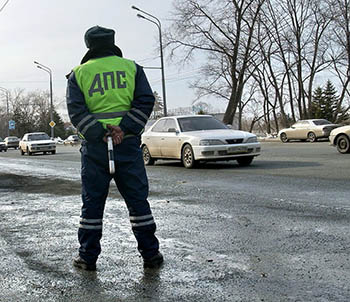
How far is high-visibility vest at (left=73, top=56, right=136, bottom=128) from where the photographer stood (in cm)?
388

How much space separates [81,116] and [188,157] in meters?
9.63

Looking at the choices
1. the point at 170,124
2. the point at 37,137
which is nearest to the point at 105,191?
the point at 170,124

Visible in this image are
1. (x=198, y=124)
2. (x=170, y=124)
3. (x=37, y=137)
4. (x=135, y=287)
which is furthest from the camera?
(x=37, y=137)

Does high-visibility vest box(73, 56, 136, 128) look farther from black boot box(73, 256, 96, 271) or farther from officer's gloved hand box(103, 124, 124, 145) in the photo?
black boot box(73, 256, 96, 271)

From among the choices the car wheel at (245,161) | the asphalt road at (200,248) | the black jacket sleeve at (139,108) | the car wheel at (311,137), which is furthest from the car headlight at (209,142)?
the car wheel at (311,137)

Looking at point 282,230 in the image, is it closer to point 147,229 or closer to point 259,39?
point 147,229

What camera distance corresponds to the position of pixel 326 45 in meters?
45.1

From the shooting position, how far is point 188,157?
13406 millimetres

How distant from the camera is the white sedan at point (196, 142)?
1286 cm

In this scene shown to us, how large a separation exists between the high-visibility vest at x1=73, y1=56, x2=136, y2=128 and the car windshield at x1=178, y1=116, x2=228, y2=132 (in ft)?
32.7

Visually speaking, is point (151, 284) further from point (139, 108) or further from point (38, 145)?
point (38, 145)

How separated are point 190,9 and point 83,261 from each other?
35016 mm

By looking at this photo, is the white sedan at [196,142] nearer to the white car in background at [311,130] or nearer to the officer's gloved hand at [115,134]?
the officer's gloved hand at [115,134]

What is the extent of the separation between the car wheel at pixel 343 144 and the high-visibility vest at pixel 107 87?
13.3 m
